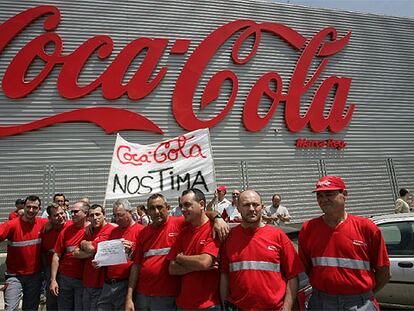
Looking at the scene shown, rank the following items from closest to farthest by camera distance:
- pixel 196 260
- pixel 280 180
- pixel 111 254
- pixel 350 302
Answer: pixel 350 302 → pixel 196 260 → pixel 111 254 → pixel 280 180

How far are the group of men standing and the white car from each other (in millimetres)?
2482

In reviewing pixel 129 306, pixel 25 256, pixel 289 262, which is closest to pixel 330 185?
pixel 289 262

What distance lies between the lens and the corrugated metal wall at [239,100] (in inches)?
392

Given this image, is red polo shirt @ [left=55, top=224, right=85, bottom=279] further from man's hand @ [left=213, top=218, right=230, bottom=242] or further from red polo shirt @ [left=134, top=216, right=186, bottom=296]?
man's hand @ [left=213, top=218, right=230, bottom=242]

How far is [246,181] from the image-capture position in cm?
1052

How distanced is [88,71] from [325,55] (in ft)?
28.3

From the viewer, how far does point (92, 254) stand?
12.4 ft

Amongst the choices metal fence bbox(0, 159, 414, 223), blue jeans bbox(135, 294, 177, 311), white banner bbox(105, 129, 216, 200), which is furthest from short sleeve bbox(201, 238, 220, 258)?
metal fence bbox(0, 159, 414, 223)

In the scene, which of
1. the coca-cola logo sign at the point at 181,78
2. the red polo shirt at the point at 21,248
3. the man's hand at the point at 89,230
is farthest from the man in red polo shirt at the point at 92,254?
the coca-cola logo sign at the point at 181,78

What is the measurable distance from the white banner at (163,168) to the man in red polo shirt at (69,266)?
660 mm

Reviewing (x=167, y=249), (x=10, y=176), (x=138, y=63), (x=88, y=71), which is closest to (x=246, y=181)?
(x=138, y=63)

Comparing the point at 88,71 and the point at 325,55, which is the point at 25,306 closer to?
the point at 88,71

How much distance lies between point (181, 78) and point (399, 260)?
842 centimetres

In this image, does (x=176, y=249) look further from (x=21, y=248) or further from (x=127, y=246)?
(x=21, y=248)
